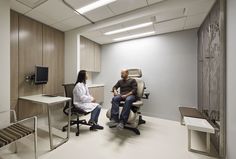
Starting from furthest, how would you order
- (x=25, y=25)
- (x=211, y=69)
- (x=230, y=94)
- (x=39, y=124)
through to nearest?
(x=39, y=124), (x=25, y=25), (x=211, y=69), (x=230, y=94)

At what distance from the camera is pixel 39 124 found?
2.90 m

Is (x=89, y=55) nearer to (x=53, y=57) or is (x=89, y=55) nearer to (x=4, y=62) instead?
(x=53, y=57)

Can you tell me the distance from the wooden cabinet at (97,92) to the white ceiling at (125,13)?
1.88 metres

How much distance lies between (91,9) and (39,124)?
291 cm

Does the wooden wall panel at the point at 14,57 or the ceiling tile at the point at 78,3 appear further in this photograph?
the wooden wall panel at the point at 14,57

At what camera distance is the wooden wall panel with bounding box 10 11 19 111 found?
8.14 ft

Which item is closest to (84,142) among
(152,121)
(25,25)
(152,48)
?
(152,121)

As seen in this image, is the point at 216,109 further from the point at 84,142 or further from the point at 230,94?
the point at 84,142

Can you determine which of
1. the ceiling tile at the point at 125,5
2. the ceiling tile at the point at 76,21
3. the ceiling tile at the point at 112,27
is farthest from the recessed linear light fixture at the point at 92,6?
the ceiling tile at the point at 112,27

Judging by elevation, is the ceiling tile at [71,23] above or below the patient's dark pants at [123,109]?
above

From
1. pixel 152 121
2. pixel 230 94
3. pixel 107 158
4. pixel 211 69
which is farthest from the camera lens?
pixel 152 121

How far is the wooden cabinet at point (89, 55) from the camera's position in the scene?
383 centimetres

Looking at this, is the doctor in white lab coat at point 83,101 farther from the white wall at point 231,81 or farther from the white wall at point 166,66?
the white wall at point 231,81

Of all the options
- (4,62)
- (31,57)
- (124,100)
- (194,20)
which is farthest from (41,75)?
(194,20)
